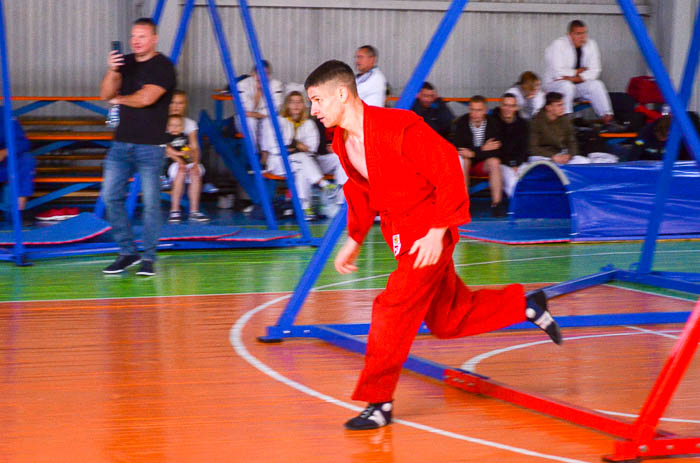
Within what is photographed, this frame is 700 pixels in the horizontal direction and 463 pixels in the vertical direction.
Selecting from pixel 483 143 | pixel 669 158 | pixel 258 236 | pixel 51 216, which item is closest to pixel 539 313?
pixel 669 158

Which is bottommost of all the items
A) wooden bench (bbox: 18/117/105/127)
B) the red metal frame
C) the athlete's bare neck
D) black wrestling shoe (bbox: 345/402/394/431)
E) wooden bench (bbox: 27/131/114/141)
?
black wrestling shoe (bbox: 345/402/394/431)

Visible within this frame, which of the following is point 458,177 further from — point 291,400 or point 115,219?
point 115,219

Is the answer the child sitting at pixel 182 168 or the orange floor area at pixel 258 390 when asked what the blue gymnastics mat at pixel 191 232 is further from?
the orange floor area at pixel 258 390

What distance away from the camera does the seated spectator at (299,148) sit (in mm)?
13445

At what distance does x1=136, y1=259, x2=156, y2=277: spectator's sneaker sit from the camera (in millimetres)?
8555

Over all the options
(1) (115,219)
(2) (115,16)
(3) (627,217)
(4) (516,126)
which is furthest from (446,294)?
(2) (115,16)

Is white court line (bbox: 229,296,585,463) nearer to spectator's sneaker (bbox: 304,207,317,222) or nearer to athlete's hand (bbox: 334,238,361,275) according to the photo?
athlete's hand (bbox: 334,238,361,275)

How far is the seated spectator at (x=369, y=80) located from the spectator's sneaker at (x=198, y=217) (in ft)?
9.64

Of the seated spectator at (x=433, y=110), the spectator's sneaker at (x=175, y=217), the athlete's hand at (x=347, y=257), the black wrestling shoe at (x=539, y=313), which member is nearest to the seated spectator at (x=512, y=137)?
the seated spectator at (x=433, y=110)

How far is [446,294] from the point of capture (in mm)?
4582

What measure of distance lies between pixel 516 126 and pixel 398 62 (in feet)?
12.8

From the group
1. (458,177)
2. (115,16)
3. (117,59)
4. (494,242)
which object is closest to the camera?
(458,177)

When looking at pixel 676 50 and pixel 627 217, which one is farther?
pixel 676 50

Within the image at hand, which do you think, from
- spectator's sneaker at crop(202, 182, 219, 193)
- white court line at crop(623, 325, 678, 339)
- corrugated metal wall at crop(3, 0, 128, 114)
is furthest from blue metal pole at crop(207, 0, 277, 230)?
corrugated metal wall at crop(3, 0, 128, 114)
